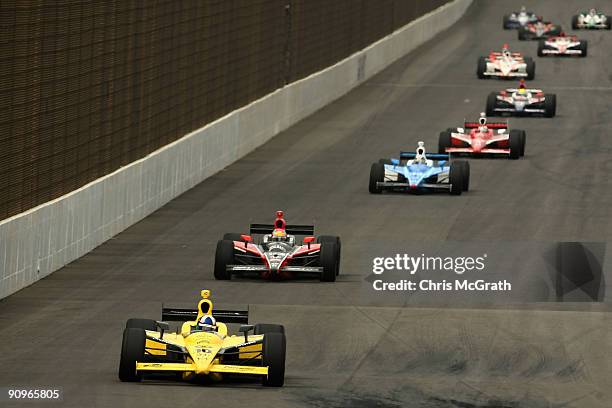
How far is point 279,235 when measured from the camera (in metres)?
27.0

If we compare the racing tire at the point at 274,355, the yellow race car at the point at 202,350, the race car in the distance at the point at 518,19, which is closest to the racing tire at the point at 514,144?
the yellow race car at the point at 202,350

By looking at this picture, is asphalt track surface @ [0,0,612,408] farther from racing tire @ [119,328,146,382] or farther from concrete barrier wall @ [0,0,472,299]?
concrete barrier wall @ [0,0,472,299]

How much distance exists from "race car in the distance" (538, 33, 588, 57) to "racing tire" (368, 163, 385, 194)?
34.8m

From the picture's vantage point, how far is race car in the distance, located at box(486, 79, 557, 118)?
170ft

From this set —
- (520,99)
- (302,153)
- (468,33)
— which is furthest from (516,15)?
(302,153)

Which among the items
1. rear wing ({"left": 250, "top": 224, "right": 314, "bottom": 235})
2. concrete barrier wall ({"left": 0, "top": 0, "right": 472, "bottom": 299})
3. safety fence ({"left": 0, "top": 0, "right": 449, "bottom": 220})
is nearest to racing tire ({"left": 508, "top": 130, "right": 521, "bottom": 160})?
concrete barrier wall ({"left": 0, "top": 0, "right": 472, "bottom": 299})

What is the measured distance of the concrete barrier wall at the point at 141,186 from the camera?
25781 mm

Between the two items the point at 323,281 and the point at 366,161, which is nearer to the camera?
the point at 323,281

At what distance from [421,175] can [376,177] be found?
100cm

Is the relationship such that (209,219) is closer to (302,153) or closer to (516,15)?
(302,153)

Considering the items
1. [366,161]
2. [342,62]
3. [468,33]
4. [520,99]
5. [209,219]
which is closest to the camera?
[209,219]

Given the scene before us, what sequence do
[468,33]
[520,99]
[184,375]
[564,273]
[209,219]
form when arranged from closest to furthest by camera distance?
[184,375]
[564,273]
[209,219]
[520,99]
[468,33]

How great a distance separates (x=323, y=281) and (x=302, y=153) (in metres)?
18.4

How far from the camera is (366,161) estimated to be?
43.1 metres
